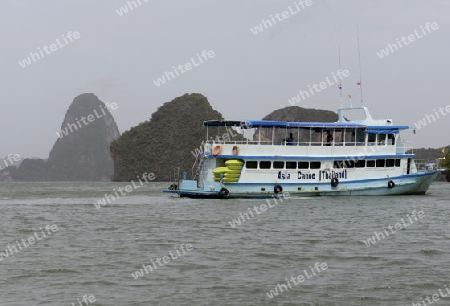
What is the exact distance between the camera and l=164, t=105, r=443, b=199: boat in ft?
117

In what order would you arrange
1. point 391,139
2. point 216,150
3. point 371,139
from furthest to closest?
point 391,139 → point 371,139 → point 216,150

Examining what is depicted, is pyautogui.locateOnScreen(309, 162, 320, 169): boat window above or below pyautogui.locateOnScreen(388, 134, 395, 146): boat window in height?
above

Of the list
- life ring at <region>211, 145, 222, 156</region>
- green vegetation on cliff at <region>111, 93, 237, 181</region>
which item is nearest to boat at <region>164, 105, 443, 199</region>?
life ring at <region>211, 145, 222, 156</region>

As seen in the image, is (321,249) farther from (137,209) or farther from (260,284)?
(137,209)

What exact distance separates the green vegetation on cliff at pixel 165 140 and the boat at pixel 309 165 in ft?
352

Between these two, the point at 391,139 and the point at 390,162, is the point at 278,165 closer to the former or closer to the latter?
the point at 390,162

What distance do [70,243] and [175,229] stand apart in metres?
4.51

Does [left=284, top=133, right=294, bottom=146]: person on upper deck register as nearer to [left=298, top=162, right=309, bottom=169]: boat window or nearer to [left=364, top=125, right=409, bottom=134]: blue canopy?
[left=298, top=162, right=309, bottom=169]: boat window

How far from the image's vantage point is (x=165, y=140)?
6142 inches

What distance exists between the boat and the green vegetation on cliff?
107146 millimetres

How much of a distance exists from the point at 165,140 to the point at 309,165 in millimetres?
120352

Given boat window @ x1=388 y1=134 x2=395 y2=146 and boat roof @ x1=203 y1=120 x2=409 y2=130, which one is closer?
boat roof @ x1=203 y1=120 x2=409 y2=130

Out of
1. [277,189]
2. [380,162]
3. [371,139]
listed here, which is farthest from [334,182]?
[371,139]

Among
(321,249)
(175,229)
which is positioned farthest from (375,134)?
(321,249)
